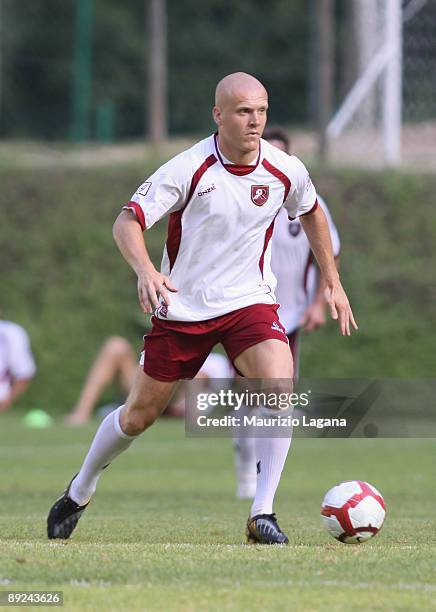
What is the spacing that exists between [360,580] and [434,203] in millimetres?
18511

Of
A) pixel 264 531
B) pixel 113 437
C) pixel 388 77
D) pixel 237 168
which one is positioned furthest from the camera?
pixel 388 77

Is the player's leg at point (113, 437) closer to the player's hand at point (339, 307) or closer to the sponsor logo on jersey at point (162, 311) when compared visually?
the sponsor logo on jersey at point (162, 311)

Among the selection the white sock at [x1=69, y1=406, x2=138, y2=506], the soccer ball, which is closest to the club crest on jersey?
the white sock at [x1=69, y1=406, x2=138, y2=506]

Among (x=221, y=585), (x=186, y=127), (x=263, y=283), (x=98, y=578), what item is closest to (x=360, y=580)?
(x=221, y=585)

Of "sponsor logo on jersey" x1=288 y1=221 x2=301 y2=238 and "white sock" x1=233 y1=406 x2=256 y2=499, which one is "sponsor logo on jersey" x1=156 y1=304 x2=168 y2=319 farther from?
"sponsor logo on jersey" x1=288 y1=221 x2=301 y2=238

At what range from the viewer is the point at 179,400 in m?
20.5

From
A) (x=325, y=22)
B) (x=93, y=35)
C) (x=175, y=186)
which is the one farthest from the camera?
(x=93, y=35)

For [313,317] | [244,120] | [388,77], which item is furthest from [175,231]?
[388,77]

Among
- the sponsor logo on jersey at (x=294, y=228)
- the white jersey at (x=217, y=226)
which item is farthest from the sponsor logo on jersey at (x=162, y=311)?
the sponsor logo on jersey at (x=294, y=228)

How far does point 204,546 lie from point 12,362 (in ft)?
37.9

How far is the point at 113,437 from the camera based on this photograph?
7613mm

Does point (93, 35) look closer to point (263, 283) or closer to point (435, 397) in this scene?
point (435, 397)

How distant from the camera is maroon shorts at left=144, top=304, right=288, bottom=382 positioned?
7.41 m

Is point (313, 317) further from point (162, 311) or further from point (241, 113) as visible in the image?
point (241, 113)
